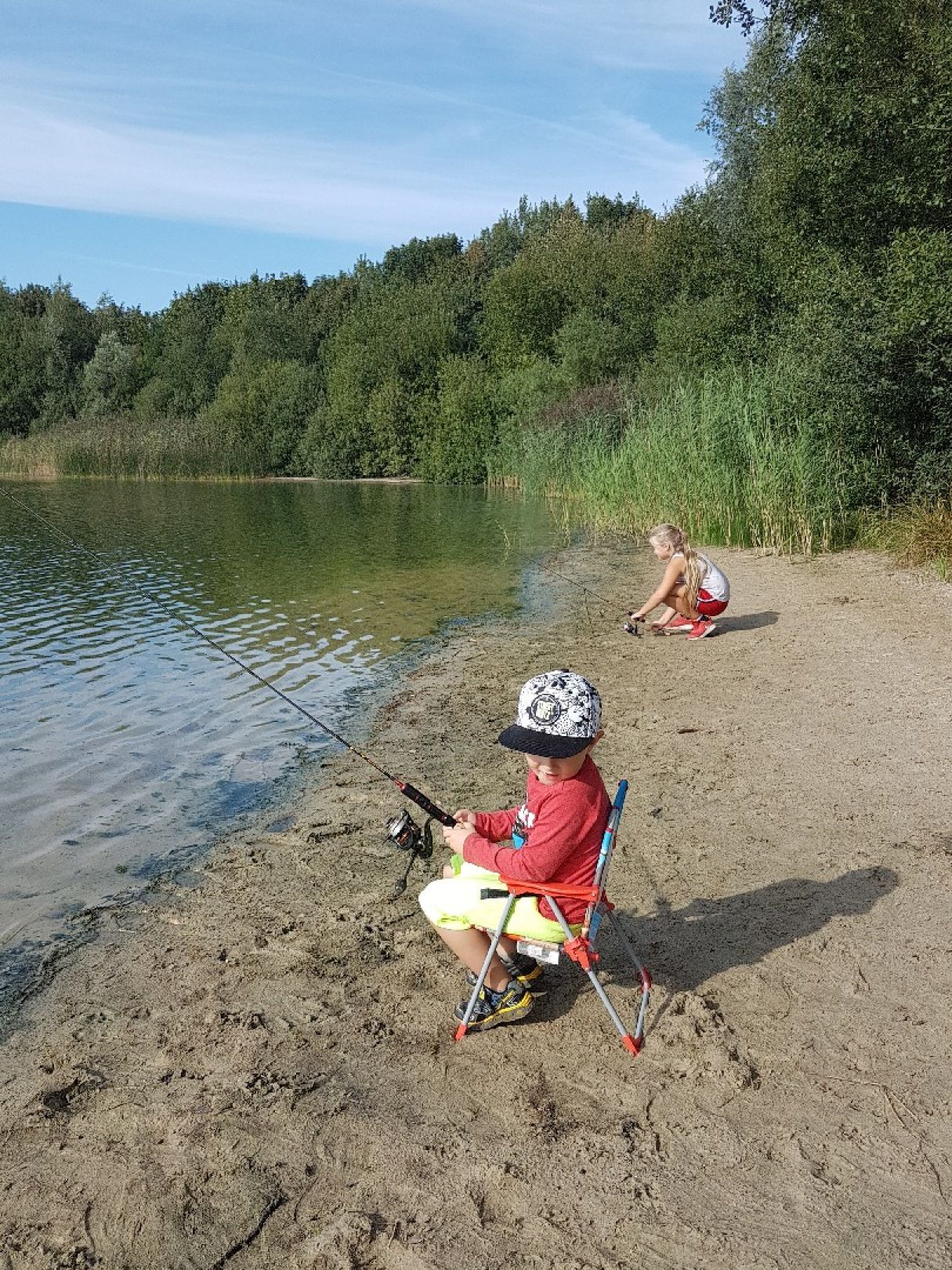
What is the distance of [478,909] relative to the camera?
388 centimetres

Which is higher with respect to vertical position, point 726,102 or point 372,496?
point 726,102

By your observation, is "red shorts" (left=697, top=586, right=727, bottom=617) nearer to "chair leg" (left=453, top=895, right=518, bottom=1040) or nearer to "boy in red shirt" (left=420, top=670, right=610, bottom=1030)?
"boy in red shirt" (left=420, top=670, right=610, bottom=1030)

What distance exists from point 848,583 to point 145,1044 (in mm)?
11292

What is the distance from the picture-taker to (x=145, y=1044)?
384cm

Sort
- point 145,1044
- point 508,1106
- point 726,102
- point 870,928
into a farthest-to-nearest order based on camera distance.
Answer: point 726,102, point 870,928, point 145,1044, point 508,1106

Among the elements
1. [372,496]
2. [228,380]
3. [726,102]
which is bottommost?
[372,496]

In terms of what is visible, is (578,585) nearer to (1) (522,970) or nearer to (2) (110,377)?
(1) (522,970)

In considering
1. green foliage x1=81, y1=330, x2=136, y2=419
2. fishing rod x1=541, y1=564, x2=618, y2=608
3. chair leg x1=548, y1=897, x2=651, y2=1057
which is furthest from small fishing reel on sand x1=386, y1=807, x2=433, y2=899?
green foliage x1=81, y1=330, x2=136, y2=419

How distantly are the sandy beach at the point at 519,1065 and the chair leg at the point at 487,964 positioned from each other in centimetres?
8

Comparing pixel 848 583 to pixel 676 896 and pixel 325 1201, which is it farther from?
pixel 325 1201

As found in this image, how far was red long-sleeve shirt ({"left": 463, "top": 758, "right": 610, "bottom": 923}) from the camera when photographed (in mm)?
3703

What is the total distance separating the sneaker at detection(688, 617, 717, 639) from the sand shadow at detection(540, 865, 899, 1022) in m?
6.01

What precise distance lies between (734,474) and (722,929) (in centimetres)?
1276

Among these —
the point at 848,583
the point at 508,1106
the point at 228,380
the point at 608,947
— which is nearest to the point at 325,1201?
the point at 508,1106
